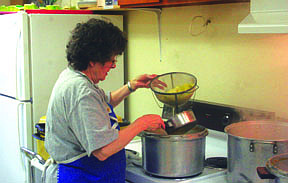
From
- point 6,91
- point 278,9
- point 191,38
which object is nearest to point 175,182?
point 278,9

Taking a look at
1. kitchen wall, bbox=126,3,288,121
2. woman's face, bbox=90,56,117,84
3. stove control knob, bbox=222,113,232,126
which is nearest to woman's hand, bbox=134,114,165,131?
woman's face, bbox=90,56,117,84

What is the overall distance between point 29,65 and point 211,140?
1.37 metres

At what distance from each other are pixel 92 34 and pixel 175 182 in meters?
0.77

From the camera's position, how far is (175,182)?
74.8 inches

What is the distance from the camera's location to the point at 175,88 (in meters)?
2.15

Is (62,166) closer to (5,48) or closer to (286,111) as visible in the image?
(286,111)

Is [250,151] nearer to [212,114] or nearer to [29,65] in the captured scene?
[212,114]

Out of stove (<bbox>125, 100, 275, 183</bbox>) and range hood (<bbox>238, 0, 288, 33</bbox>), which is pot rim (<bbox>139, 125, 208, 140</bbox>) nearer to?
stove (<bbox>125, 100, 275, 183</bbox>)

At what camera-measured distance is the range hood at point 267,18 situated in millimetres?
1646

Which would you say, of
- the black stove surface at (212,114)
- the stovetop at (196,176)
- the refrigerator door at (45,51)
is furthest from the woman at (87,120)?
the refrigerator door at (45,51)

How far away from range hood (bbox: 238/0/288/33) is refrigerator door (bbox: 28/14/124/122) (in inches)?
60.7

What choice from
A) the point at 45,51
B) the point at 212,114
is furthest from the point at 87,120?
the point at 45,51

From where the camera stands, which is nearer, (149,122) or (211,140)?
(149,122)

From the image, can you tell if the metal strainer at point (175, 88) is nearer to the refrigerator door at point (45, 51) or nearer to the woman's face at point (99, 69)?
the woman's face at point (99, 69)
